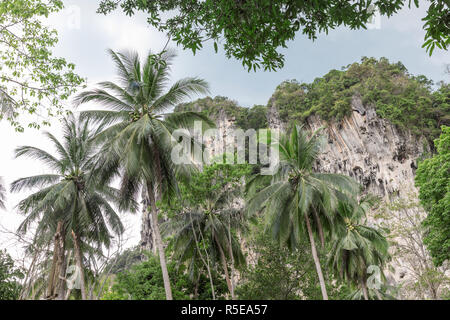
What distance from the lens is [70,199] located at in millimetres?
14906

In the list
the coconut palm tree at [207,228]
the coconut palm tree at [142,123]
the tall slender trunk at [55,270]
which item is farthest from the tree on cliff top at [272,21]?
the coconut palm tree at [207,228]

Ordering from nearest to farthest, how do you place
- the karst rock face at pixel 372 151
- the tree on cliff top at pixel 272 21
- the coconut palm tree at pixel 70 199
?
the tree on cliff top at pixel 272 21
the coconut palm tree at pixel 70 199
the karst rock face at pixel 372 151

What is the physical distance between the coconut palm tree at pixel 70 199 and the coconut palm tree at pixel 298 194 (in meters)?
7.27

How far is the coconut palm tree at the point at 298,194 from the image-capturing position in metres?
12.5

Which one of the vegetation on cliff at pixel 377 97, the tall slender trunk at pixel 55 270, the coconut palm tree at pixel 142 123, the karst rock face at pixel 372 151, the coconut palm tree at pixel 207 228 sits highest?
the vegetation on cliff at pixel 377 97

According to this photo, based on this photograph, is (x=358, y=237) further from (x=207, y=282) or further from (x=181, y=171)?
(x=181, y=171)

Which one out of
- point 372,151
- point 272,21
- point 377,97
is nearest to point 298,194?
point 272,21

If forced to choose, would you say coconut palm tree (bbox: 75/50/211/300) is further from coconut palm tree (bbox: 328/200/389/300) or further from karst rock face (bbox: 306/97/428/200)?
karst rock face (bbox: 306/97/428/200)

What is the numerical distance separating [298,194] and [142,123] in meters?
6.19

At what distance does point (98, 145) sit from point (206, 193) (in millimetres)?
6044

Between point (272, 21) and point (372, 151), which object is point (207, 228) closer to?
point (272, 21)

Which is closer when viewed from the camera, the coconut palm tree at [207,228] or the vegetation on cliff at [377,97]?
the coconut palm tree at [207,228]

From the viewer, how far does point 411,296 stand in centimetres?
2344

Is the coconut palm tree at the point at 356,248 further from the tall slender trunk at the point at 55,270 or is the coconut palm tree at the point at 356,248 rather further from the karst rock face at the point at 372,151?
the karst rock face at the point at 372,151
